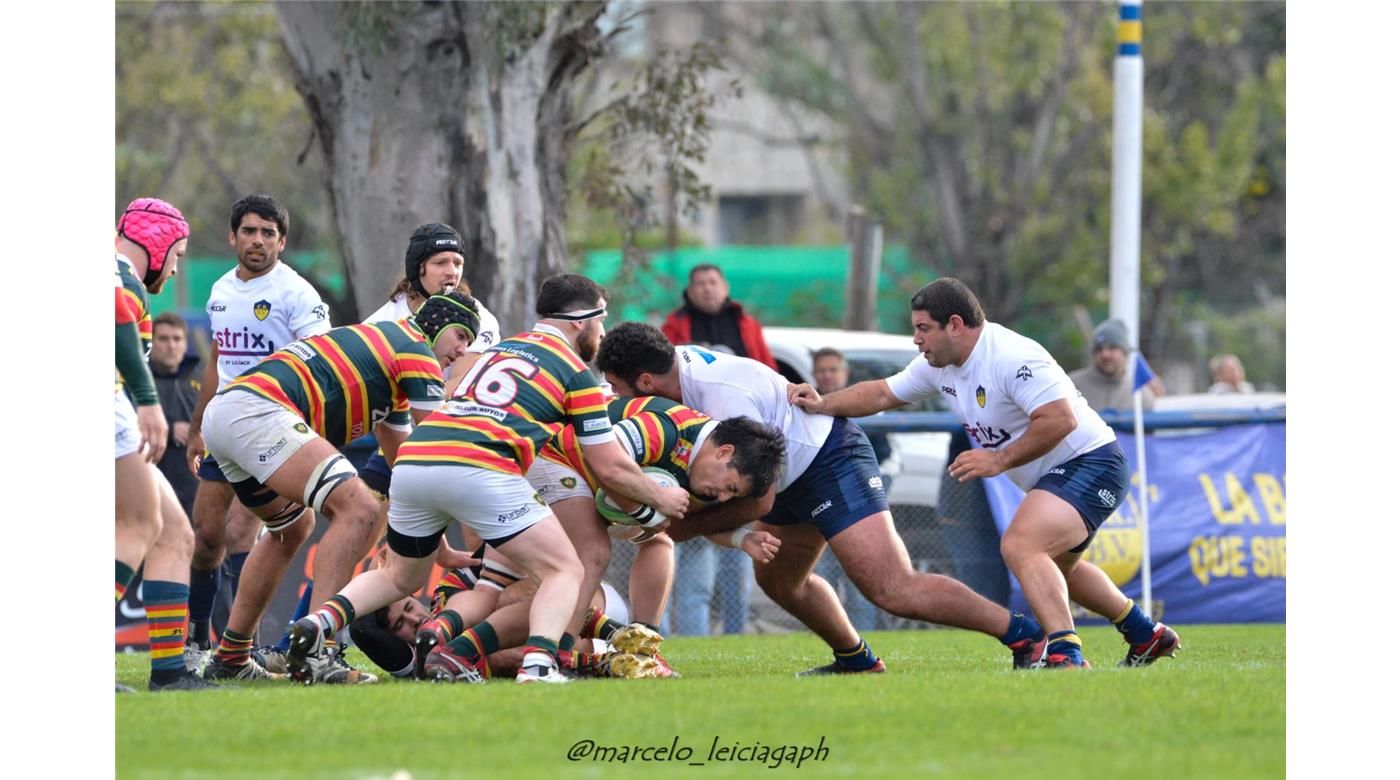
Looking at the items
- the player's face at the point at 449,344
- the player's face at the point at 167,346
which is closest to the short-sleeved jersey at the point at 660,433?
the player's face at the point at 449,344

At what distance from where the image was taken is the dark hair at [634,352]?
8.14 m

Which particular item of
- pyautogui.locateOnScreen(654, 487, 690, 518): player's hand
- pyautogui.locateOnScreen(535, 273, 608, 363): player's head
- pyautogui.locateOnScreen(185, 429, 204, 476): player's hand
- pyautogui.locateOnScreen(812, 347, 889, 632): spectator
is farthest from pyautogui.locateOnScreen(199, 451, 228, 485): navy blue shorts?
pyautogui.locateOnScreen(812, 347, 889, 632): spectator

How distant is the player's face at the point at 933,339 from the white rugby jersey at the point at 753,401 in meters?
0.59

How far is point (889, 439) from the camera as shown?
42.4 ft

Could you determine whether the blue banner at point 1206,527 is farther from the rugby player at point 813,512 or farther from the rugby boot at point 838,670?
the rugby player at point 813,512

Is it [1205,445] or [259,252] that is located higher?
[259,252]

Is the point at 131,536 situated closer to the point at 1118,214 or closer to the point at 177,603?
the point at 177,603

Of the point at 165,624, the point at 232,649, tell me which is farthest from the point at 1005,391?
the point at 165,624

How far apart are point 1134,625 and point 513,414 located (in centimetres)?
324

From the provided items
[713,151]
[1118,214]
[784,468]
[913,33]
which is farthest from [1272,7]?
[784,468]

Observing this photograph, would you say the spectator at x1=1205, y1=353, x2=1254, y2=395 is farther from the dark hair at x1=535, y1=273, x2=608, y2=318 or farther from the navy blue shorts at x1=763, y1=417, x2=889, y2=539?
the dark hair at x1=535, y1=273, x2=608, y2=318
